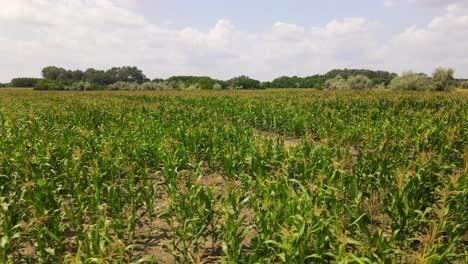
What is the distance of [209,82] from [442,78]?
49607mm

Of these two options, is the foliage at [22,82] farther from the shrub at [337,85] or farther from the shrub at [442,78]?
the shrub at [442,78]

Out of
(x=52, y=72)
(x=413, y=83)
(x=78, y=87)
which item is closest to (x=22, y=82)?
(x=52, y=72)

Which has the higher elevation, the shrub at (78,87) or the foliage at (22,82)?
the foliage at (22,82)

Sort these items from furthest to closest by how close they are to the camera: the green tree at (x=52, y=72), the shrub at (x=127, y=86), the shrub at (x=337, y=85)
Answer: the green tree at (x=52, y=72) → the shrub at (x=127, y=86) → the shrub at (x=337, y=85)

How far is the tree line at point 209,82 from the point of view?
163 ft

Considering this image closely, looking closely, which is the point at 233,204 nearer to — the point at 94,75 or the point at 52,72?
the point at 94,75

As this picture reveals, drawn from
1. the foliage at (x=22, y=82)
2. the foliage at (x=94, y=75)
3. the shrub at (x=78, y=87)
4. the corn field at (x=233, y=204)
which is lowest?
the corn field at (x=233, y=204)

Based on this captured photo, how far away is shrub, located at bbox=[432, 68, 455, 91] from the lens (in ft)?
162

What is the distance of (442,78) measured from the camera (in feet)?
164

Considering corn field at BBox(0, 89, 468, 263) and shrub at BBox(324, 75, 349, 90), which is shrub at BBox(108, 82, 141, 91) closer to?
shrub at BBox(324, 75, 349, 90)

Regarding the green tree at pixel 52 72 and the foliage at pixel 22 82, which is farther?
the green tree at pixel 52 72

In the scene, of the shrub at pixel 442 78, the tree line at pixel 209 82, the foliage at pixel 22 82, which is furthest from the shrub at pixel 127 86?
the shrub at pixel 442 78

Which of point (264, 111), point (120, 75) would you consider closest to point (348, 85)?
point (264, 111)

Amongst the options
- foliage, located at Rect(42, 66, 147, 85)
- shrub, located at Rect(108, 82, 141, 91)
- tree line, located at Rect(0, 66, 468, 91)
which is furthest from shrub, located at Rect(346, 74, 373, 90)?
foliage, located at Rect(42, 66, 147, 85)
